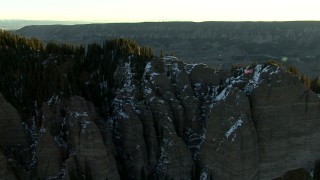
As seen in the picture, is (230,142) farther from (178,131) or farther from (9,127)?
(9,127)

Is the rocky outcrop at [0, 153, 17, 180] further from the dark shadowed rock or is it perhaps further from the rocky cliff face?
the dark shadowed rock

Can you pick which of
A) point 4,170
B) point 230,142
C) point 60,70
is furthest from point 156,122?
point 4,170

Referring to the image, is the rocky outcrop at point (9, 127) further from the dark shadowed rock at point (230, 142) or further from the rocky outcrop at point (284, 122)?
the rocky outcrop at point (284, 122)

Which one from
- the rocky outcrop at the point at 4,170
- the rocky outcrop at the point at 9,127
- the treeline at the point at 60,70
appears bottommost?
the rocky outcrop at the point at 4,170

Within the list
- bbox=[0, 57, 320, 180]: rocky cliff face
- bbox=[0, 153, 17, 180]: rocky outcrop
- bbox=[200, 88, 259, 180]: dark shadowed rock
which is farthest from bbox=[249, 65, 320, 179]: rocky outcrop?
bbox=[0, 153, 17, 180]: rocky outcrop

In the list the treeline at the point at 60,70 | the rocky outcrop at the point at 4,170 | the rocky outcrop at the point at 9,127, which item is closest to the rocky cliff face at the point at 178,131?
the rocky outcrop at the point at 9,127

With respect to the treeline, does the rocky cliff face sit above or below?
below

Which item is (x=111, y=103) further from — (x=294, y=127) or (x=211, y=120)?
(x=294, y=127)
